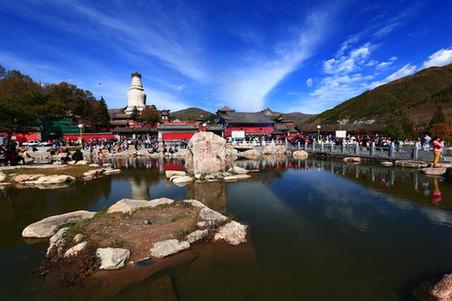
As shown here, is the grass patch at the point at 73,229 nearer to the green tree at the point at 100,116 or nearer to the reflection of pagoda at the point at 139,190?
the reflection of pagoda at the point at 139,190

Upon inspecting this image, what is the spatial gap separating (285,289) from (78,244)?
4.87m

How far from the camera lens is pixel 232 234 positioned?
5953 millimetres

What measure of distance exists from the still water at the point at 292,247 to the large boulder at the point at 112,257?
1.50 ft

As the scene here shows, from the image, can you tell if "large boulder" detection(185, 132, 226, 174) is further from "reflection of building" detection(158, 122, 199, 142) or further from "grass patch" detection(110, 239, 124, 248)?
"reflection of building" detection(158, 122, 199, 142)

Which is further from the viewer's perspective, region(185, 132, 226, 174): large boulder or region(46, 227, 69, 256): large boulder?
region(185, 132, 226, 174): large boulder

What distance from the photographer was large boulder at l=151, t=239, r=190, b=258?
4.95 metres

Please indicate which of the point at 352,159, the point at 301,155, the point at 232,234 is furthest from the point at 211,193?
the point at 301,155

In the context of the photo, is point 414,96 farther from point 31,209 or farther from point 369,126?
point 31,209

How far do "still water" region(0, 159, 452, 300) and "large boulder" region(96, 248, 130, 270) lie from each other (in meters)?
0.46

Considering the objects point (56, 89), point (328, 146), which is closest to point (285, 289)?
point (328, 146)

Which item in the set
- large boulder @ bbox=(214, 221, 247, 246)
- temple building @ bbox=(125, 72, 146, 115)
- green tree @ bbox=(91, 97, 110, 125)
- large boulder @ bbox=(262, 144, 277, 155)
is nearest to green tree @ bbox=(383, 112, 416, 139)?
large boulder @ bbox=(262, 144, 277, 155)

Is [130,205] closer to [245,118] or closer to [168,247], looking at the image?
[168,247]

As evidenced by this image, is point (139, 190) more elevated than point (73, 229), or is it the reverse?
point (73, 229)

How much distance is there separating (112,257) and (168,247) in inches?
47.6
